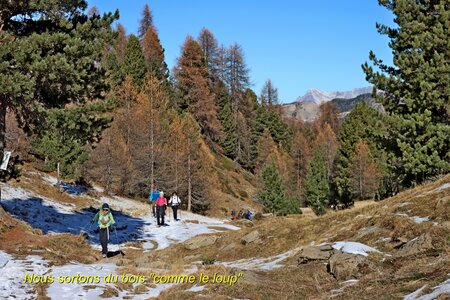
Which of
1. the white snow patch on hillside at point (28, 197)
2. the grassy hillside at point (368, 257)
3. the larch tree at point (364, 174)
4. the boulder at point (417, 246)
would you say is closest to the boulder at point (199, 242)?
the grassy hillside at point (368, 257)

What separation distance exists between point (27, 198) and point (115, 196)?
13527 millimetres

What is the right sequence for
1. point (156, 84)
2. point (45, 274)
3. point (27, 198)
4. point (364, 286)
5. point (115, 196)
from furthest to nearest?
point (156, 84) → point (115, 196) → point (27, 198) → point (45, 274) → point (364, 286)

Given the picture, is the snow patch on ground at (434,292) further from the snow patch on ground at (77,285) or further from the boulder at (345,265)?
the snow patch on ground at (77,285)

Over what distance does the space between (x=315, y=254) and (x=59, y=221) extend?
14.4 metres

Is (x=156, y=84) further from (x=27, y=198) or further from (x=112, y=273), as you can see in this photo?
(x=112, y=273)

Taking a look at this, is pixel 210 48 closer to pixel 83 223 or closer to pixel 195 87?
pixel 195 87

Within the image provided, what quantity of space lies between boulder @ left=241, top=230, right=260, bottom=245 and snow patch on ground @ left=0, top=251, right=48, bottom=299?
23.7 feet

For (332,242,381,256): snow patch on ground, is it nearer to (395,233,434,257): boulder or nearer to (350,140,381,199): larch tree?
(395,233,434,257): boulder

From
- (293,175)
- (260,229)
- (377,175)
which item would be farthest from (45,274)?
(293,175)

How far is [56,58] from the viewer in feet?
44.5

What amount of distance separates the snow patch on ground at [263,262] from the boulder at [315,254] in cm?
79

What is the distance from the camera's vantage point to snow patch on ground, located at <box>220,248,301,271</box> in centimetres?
1253

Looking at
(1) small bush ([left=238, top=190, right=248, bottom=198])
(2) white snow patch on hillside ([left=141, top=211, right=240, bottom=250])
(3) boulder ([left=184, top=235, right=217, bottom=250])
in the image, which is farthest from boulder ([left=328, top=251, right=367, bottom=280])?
(1) small bush ([left=238, top=190, right=248, bottom=198])

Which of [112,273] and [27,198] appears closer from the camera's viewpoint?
[112,273]
